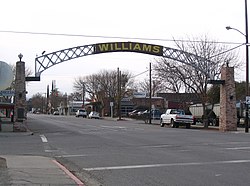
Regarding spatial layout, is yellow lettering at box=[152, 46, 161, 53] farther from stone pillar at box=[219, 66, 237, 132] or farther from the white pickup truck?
the white pickup truck

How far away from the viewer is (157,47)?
38.6m

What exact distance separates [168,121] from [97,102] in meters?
55.9

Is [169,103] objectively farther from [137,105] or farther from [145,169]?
[145,169]

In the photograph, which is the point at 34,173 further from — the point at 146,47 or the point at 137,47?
the point at 146,47

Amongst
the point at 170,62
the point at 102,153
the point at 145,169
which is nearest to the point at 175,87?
the point at 170,62

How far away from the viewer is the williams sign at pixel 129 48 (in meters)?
37.4

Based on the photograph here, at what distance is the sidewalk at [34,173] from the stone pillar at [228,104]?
996 inches

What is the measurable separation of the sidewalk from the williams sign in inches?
998

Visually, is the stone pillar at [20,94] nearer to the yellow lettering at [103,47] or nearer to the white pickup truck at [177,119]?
the yellow lettering at [103,47]

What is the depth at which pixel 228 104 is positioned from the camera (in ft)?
117

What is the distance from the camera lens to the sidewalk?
898 centimetres

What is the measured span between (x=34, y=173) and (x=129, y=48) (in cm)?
2849

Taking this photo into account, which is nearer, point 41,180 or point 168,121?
point 41,180

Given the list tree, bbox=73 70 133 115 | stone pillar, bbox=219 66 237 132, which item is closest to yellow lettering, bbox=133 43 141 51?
stone pillar, bbox=219 66 237 132
